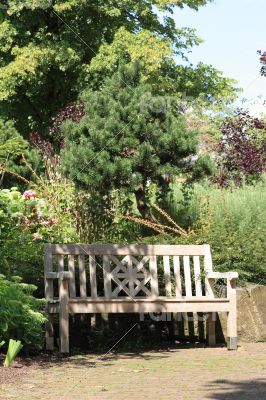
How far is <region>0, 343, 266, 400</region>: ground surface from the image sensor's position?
17.9 ft

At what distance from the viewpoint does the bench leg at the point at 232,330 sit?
8.05m

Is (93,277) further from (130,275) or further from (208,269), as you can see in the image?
(208,269)

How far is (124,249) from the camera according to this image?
323 inches

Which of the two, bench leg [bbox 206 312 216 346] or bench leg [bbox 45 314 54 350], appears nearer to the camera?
bench leg [bbox 45 314 54 350]

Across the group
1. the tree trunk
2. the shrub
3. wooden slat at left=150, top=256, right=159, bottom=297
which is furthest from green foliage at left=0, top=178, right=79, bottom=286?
the shrub

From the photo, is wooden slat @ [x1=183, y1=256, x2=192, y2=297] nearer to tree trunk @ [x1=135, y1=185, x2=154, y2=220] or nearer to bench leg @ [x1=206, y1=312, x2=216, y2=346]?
bench leg @ [x1=206, y1=312, x2=216, y2=346]

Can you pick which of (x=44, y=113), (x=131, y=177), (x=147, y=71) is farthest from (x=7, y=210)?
(x=44, y=113)

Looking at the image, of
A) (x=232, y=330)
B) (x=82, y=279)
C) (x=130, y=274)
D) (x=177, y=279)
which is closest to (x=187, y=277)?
(x=177, y=279)

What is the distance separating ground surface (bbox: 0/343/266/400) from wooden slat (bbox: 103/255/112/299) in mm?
663

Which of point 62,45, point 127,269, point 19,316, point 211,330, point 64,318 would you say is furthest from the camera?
point 62,45

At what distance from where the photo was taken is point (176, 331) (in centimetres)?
862

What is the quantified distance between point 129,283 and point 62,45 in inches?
741

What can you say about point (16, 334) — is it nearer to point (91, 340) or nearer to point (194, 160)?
point (91, 340)

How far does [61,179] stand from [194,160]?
218 centimetres
